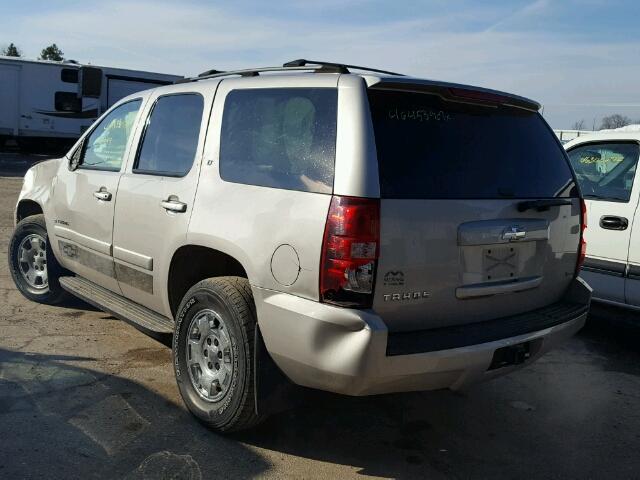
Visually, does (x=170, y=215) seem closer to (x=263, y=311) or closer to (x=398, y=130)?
(x=263, y=311)

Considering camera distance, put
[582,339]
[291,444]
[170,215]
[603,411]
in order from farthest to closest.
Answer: [582,339] < [603,411] < [170,215] < [291,444]

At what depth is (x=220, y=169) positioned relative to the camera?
3.59 m

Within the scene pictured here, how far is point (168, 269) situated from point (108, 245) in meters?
0.86

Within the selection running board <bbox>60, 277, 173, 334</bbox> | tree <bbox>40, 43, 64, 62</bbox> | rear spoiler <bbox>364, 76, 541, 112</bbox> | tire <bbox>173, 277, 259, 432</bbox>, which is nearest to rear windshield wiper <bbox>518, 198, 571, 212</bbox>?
rear spoiler <bbox>364, 76, 541, 112</bbox>

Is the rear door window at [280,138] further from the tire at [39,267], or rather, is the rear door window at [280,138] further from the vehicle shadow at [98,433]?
the tire at [39,267]

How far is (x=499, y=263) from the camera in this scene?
10.8ft

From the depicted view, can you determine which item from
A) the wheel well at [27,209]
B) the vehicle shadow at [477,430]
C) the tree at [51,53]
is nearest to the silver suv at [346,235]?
the vehicle shadow at [477,430]

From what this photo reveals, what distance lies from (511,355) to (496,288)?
343 millimetres

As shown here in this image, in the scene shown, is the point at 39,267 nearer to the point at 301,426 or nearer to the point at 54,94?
the point at 301,426

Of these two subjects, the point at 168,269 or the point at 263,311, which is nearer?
the point at 263,311

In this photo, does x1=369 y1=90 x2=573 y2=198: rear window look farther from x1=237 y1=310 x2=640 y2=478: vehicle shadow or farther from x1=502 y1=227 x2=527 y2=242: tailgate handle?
x1=237 y1=310 x2=640 y2=478: vehicle shadow

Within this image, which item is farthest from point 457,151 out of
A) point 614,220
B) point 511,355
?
point 614,220

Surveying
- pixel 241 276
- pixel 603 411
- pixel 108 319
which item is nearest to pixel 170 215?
pixel 241 276

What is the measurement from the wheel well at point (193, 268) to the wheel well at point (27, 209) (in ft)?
8.48
